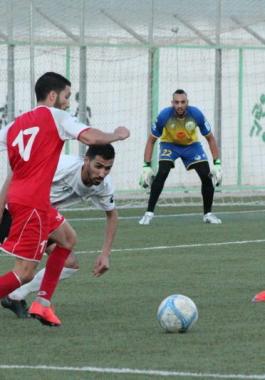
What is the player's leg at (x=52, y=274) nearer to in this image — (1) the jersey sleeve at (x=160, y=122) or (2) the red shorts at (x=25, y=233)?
(2) the red shorts at (x=25, y=233)

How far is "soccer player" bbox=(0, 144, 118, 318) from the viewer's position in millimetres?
9750

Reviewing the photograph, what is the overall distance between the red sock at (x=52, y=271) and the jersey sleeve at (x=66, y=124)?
1.11 meters

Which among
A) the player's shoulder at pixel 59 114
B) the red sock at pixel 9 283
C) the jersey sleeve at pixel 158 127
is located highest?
the player's shoulder at pixel 59 114

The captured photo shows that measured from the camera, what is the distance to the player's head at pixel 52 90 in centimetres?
909

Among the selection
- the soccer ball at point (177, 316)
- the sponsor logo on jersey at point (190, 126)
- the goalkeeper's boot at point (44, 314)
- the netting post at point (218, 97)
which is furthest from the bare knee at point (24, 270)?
the netting post at point (218, 97)

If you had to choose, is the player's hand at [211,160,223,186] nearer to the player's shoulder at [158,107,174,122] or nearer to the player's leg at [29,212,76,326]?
the player's shoulder at [158,107,174,122]

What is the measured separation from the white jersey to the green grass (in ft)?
2.73

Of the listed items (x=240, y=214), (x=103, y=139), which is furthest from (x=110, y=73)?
(x=103, y=139)

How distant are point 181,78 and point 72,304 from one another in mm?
13779

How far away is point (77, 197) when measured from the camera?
33.5ft

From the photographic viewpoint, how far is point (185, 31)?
2373 cm

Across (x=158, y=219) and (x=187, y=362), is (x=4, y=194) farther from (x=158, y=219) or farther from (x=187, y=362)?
(x=158, y=219)

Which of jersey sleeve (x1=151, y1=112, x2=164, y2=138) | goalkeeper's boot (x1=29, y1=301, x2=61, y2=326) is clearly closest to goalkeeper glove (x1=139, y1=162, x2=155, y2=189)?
jersey sleeve (x1=151, y1=112, x2=164, y2=138)

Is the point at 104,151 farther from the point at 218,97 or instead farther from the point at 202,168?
the point at 218,97
